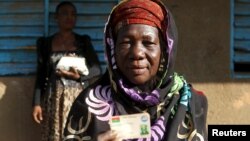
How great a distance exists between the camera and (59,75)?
194 inches

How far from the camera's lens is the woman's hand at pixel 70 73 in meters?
4.90

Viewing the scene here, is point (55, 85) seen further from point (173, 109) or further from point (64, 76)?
point (173, 109)

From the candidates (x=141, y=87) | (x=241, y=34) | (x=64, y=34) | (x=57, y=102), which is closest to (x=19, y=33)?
(x=64, y=34)

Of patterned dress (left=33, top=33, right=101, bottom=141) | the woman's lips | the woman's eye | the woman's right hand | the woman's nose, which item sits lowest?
the woman's right hand

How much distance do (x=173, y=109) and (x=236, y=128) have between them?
3.16m

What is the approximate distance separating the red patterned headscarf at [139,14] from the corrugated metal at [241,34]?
328 centimetres

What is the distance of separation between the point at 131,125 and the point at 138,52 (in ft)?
0.87

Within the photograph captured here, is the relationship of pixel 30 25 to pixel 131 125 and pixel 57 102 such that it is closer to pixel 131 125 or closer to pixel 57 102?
pixel 57 102

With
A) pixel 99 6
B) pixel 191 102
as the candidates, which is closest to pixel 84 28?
pixel 99 6

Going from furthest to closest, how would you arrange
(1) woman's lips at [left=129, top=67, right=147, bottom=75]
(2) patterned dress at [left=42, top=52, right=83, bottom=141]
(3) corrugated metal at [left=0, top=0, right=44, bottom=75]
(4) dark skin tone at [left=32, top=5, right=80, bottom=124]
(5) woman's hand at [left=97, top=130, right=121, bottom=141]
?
(3) corrugated metal at [left=0, top=0, right=44, bottom=75] → (4) dark skin tone at [left=32, top=5, right=80, bottom=124] → (2) patterned dress at [left=42, top=52, right=83, bottom=141] → (1) woman's lips at [left=129, top=67, right=147, bottom=75] → (5) woman's hand at [left=97, top=130, right=121, bottom=141]

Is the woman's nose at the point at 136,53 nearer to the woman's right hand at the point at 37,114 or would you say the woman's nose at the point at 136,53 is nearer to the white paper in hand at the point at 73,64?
the white paper in hand at the point at 73,64

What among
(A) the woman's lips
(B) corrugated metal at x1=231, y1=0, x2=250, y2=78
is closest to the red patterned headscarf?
(A) the woman's lips

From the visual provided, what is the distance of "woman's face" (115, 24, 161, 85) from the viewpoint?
225 centimetres

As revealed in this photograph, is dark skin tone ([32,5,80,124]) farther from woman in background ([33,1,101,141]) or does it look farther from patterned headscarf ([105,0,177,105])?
patterned headscarf ([105,0,177,105])
